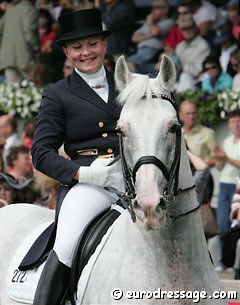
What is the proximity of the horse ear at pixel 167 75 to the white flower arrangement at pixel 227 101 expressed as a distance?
9.12 metres

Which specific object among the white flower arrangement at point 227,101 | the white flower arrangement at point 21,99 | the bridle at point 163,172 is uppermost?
the bridle at point 163,172

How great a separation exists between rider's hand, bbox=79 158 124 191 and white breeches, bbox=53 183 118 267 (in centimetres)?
14

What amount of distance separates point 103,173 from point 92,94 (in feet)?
2.49

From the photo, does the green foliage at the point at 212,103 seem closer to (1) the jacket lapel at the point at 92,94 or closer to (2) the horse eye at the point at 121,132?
(1) the jacket lapel at the point at 92,94

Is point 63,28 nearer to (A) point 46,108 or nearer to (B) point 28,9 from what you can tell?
(A) point 46,108

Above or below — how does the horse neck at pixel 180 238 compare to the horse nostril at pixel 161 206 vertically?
below

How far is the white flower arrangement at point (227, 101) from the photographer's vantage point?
1673 centimetres

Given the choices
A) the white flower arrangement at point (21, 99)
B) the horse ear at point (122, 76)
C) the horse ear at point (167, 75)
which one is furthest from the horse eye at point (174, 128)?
the white flower arrangement at point (21, 99)

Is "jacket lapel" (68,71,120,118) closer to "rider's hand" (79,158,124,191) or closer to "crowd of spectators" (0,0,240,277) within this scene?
"rider's hand" (79,158,124,191)

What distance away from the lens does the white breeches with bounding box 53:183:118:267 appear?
7.89m

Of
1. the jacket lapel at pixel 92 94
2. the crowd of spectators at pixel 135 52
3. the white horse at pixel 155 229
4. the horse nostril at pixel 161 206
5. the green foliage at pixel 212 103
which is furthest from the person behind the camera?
the green foliage at pixel 212 103

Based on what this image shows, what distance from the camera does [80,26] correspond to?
850cm

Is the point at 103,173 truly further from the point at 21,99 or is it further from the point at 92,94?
the point at 21,99

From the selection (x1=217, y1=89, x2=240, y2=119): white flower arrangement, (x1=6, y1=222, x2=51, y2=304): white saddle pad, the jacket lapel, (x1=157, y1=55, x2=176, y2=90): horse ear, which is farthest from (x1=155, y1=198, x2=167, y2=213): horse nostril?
→ (x1=217, y1=89, x2=240, y2=119): white flower arrangement
